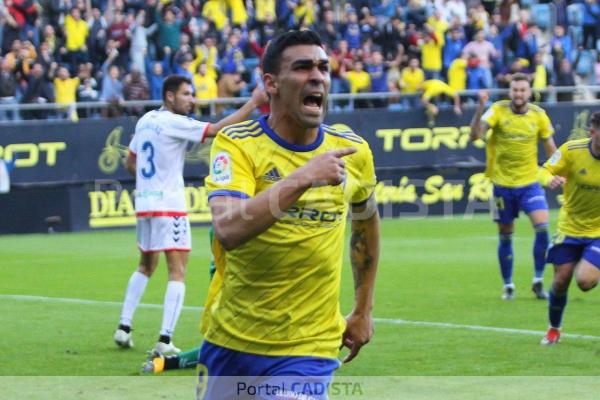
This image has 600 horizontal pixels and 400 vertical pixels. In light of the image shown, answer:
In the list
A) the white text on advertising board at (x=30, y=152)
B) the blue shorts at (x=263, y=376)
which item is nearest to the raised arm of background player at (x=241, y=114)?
the blue shorts at (x=263, y=376)

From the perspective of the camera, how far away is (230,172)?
210 inches

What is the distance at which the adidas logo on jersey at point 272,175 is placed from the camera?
5.39 meters

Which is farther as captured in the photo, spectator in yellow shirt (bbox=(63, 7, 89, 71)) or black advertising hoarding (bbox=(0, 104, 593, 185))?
spectator in yellow shirt (bbox=(63, 7, 89, 71))

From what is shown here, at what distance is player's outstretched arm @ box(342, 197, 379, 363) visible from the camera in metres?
5.79

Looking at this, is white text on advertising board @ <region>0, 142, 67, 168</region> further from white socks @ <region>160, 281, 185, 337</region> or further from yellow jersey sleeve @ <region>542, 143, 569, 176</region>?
yellow jersey sleeve @ <region>542, 143, 569, 176</region>

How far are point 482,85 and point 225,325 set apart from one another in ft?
75.3

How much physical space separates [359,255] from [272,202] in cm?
114

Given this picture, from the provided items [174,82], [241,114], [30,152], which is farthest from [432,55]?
[241,114]

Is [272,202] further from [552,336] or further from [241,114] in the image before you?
[552,336]

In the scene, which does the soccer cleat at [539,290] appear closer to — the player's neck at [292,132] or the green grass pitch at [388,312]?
the green grass pitch at [388,312]

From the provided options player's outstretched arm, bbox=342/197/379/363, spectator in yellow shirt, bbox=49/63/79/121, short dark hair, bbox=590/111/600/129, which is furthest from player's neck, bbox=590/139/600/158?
spectator in yellow shirt, bbox=49/63/79/121

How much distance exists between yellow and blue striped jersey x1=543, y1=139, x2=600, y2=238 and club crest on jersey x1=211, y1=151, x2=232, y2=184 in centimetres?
653

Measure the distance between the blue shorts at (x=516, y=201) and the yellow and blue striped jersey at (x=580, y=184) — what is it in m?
3.44

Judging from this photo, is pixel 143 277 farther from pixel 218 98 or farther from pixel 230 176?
pixel 218 98
